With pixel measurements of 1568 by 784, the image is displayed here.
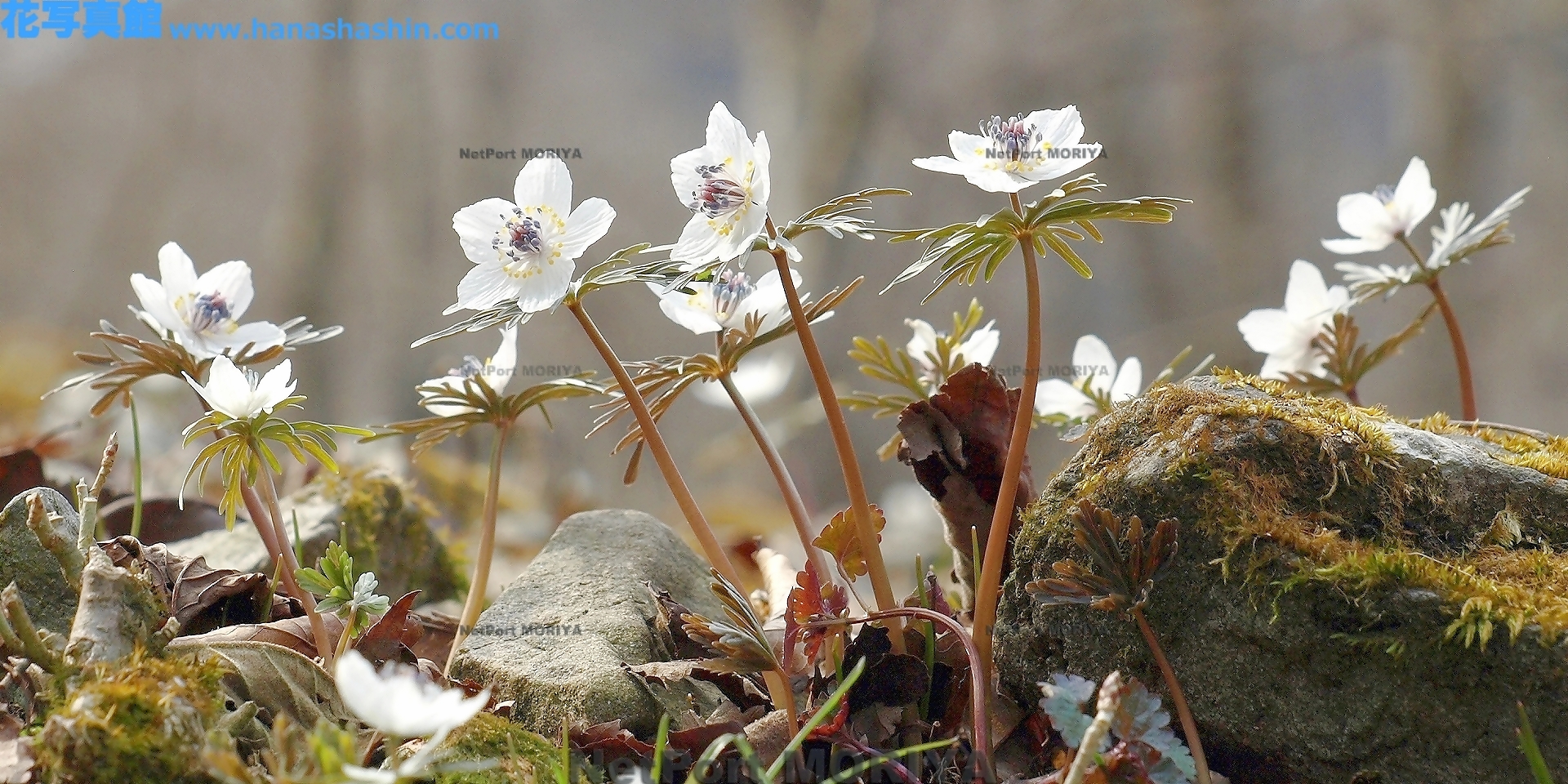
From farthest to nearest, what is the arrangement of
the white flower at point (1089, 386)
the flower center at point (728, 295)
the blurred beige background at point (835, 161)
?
the blurred beige background at point (835, 161), the white flower at point (1089, 386), the flower center at point (728, 295)

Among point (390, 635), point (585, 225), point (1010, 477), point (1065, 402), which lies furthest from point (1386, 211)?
point (390, 635)

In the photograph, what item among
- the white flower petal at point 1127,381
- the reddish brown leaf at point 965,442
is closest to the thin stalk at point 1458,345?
the white flower petal at point 1127,381

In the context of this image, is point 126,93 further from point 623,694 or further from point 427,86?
point 623,694

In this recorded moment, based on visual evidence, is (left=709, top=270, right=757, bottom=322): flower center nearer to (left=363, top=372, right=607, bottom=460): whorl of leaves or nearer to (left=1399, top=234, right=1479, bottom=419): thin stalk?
(left=363, top=372, right=607, bottom=460): whorl of leaves

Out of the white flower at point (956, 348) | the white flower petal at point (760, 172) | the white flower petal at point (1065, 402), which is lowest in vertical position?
the white flower petal at point (1065, 402)

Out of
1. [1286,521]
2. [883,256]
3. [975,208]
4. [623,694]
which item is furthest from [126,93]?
[1286,521]

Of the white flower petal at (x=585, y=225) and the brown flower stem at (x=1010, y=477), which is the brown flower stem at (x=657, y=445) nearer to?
the white flower petal at (x=585, y=225)
